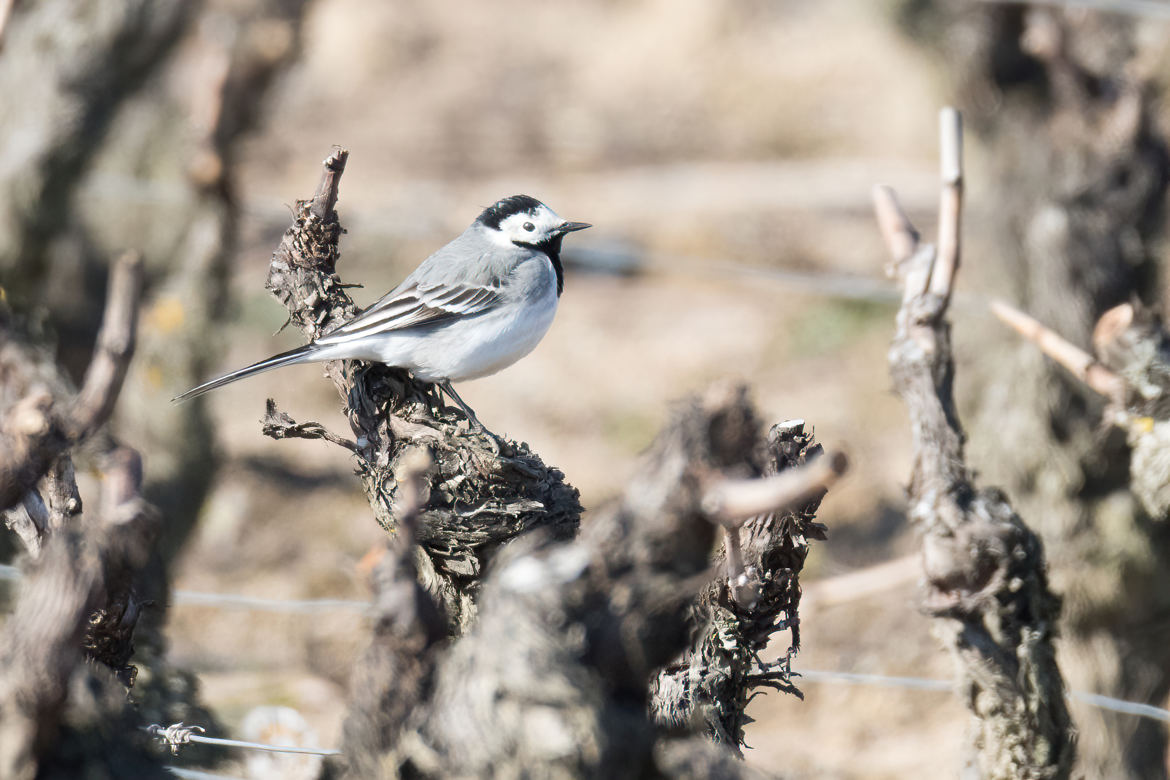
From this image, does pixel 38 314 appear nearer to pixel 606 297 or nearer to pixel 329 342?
pixel 329 342

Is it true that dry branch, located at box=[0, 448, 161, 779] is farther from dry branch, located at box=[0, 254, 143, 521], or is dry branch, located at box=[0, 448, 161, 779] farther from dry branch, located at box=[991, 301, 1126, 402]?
dry branch, located at box=[991, 301, 1126, 402]

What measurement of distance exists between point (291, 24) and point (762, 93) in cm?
1086

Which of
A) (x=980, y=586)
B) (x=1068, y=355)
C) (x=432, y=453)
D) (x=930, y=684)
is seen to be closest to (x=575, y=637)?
(x=432, y=453)

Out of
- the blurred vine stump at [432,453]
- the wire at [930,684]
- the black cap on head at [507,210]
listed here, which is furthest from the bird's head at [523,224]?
the wire at [930,684]

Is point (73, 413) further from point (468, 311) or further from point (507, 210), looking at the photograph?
point (507, 210)

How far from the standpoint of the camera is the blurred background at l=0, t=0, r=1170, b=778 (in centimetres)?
538

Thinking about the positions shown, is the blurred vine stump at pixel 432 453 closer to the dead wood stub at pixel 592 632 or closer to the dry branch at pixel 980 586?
the dead wood stub at pixel 592 632

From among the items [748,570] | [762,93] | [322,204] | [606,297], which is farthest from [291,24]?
[762,93]

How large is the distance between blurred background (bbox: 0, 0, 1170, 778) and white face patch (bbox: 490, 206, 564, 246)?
63.1 inches

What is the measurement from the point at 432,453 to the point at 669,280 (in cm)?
1039

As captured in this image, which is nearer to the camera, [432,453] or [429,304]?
[432,453]

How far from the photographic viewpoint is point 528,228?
4289 mm

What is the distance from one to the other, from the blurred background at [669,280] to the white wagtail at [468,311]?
36.3 inches

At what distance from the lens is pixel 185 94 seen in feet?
43.0
